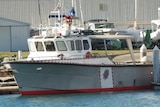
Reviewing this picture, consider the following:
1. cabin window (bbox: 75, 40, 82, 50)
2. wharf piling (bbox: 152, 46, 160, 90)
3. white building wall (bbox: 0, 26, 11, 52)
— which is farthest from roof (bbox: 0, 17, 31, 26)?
wharf piling (bbox: 152, 46, 160, 90)

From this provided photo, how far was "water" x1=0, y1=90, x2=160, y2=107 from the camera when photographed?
114 ft

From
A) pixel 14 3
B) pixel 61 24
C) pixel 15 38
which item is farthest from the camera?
pixel 14 3

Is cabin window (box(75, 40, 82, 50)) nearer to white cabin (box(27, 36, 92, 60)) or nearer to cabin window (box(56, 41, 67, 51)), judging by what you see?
white cabin (box(27, 36, 92, 60))

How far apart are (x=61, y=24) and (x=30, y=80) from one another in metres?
3.73

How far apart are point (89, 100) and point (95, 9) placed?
31.5 metres

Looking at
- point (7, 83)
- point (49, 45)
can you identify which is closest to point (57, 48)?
point (49, 45)

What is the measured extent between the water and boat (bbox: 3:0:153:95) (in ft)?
1.73

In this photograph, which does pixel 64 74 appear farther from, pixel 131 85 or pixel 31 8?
pixel 31 8

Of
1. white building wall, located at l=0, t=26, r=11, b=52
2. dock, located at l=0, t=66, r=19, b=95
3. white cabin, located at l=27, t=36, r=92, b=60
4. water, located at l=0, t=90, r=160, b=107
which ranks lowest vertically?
water, located at l=0, t=90, r=160, b=107

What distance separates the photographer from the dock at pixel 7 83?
38.5 meters

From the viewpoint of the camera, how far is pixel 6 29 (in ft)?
196

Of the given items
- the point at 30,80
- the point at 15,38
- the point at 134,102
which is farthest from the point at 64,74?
the point at 15,38

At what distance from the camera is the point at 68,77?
124ft

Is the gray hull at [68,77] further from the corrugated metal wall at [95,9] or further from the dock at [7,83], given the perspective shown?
the corrugated metal wall at [95,9]
